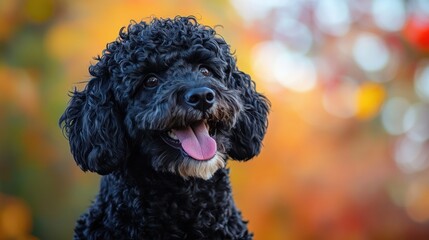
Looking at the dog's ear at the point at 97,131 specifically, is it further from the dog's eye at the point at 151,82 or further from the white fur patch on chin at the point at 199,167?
the white fur patch on chin at the point at 199,167

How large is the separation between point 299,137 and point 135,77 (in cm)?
497

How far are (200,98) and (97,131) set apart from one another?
2.27ft

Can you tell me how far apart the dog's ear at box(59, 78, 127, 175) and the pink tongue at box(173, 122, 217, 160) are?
1.22ft

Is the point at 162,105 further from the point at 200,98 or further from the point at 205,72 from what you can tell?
the point at 205,72

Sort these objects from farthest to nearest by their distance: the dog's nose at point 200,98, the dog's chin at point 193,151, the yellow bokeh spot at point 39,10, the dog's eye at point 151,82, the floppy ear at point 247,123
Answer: the yellow bokeh spot at point 39,10 → the floppy ear at point 247,123 → the dog's eye at point 151,82 → the dog's chin at point 193,151 → the dog's nose at point 200,98

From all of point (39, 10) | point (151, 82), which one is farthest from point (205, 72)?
point (39, 10)

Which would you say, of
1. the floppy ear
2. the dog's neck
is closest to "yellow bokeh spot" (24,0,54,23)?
the floppy ear

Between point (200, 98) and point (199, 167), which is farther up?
point (200, 98)

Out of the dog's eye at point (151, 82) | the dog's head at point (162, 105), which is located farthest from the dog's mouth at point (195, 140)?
the dog's eye at point (151, 82)

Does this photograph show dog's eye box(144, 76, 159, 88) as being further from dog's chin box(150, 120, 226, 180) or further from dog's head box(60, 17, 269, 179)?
dog's chin box(150, 120, 226, 180)

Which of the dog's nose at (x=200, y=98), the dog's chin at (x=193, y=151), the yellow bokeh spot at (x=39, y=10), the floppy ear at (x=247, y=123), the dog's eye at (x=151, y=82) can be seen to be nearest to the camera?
the dog's nose at (x=200, y=98)

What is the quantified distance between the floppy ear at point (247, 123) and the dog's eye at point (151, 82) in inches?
21.3

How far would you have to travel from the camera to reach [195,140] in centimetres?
429

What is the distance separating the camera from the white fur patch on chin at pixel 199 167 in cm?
424
